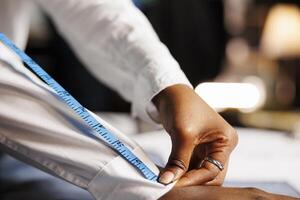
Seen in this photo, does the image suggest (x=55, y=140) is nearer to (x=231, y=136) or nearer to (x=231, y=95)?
(x=231, y=136)

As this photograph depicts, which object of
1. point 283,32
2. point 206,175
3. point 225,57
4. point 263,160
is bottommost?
point 225,57

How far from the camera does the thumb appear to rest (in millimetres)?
560

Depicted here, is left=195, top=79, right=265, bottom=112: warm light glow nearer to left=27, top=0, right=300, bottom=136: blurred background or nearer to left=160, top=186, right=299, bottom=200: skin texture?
left=27, top=0, right=300, bottom=136: blurred background

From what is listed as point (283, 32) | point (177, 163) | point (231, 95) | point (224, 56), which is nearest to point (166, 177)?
point (177, 163)

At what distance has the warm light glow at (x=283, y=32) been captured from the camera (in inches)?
109

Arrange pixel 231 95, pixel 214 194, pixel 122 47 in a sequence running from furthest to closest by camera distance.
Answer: pixel 231 95 → pixel 122 47 → pixel 214 194

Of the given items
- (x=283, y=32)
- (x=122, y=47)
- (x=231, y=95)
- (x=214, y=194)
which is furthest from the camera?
(x=283, y=32)

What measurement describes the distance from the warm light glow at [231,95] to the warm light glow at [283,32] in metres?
0.66

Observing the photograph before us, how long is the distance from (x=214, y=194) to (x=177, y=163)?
0.05 metres

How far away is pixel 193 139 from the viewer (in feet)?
1.92

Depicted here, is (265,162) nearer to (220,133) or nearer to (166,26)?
(220,133)

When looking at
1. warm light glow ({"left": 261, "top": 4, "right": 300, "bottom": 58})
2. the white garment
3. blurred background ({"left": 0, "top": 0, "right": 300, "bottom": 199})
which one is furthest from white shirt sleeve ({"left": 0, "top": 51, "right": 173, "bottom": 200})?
warm light glow ({"left": 261, "top": 4, "right": 300, "bottom": 58})

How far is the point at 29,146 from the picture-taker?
595mm

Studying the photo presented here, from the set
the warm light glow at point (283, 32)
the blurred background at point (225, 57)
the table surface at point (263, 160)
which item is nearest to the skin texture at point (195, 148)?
the table surface at point (263, 160)
